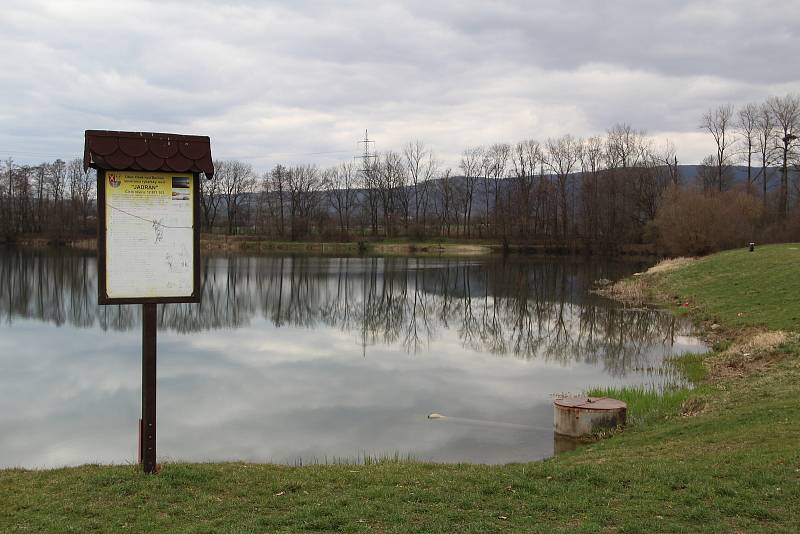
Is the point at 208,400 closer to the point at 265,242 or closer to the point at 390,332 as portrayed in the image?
the point at 390,332

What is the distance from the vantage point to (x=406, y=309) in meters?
30.1

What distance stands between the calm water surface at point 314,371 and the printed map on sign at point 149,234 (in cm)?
410

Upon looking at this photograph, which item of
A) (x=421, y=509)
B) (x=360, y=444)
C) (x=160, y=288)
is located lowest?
(x=360, y=444)

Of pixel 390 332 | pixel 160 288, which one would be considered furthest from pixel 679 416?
pixel 390 332

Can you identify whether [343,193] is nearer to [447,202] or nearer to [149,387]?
[447,202]

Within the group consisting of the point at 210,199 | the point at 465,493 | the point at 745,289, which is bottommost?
the point at 465,493

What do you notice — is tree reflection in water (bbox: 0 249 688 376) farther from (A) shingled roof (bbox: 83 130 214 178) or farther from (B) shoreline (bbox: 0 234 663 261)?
(B) shoreline (bbox: 0 234 663 261)

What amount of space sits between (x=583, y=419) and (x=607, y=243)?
234 feet

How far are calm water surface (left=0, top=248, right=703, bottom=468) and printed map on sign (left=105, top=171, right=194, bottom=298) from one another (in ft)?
13.4

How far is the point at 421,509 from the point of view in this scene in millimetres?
5926

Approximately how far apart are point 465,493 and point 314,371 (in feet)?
35.0

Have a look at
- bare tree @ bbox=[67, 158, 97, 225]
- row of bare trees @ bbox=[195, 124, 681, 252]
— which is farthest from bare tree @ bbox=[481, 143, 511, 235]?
bare tree @ bbox=[67, 158, 97, 225]

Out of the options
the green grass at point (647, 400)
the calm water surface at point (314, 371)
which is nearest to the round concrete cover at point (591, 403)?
the green grass at point (647, 400)

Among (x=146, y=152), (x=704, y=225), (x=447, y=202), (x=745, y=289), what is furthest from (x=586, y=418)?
(x=447, y=202)
